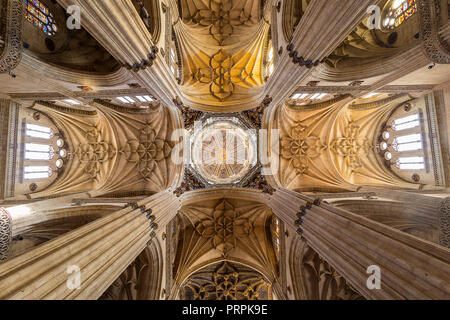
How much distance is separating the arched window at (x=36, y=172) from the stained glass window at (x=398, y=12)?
2095 centimetres

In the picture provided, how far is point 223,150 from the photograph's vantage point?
20875 mm

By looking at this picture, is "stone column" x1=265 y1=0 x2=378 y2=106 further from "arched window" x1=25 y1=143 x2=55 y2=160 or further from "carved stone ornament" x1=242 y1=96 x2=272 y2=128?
"arched window" x1=25 y1=143 x2=55 y2=160

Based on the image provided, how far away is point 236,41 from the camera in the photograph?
1605 centimetres

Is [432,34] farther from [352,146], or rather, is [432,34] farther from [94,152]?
[94,152]

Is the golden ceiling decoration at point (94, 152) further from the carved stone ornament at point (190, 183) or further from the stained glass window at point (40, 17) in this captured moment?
the stained glass window at point (40, 17)

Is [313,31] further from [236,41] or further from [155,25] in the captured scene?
[236,41]

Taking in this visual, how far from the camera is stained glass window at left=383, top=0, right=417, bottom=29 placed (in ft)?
28.7

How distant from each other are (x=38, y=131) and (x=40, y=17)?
273 inches

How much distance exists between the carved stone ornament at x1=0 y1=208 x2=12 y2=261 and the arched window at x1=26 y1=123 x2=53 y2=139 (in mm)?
6305

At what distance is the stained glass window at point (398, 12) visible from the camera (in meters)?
8.74

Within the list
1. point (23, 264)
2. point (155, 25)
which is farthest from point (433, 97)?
point (23, 264)

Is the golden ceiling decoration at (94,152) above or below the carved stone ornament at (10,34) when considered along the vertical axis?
below

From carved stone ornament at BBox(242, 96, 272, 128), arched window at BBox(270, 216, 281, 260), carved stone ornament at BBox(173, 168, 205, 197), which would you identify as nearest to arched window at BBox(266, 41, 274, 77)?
carved stone ornament at BBox(242, 96, 272, 128)

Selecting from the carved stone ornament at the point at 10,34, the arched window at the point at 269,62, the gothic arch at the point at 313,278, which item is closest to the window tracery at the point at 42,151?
the carved stone ornament at the point at 10,34
